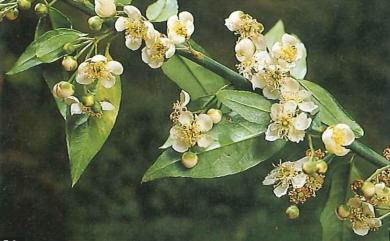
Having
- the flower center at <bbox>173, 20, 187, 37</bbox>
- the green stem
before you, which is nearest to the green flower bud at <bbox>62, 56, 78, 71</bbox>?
the flower center at <bbox>173, 20, 187, 37</bbox>

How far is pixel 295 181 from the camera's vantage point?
793mm

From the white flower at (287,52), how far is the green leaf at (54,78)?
0.24m

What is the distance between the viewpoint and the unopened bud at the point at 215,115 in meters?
0.78

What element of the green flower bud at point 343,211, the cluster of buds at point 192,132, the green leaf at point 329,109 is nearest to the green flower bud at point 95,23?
the cluster of buds at point 192,132

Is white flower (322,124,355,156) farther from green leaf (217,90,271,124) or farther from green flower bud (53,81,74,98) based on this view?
green flower bud (53,81,74,98)

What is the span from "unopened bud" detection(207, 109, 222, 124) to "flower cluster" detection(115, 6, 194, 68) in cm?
7

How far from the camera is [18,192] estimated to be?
2.72 feet

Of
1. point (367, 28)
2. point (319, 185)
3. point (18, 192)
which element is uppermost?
point (367, 28)

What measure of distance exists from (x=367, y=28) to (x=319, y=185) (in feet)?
0.65

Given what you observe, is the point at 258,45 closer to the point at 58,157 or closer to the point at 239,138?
the point at 239,138

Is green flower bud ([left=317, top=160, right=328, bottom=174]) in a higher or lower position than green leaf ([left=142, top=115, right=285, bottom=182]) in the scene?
higher

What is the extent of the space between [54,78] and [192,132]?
0.17 m

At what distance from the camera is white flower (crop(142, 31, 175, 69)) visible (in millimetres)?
772

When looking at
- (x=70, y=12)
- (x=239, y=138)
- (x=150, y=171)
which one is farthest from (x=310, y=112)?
(x=70, y=12)
